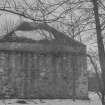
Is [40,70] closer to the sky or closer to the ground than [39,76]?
closer to the sky

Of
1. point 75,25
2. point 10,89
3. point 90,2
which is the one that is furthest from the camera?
point 10,89

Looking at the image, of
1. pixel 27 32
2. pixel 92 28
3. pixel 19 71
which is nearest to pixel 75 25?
pixel 92 28

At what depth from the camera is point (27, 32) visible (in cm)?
2212

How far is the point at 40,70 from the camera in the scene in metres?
20.7

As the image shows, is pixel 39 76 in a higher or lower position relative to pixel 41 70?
lower

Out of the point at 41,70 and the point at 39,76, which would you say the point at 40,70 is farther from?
the point at 39,76

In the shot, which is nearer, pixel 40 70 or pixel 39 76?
pixel 39 76

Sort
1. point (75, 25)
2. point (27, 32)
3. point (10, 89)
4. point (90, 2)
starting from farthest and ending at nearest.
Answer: point (27, 32)
point (10, 89)
point (90, 2)
point (75, 25)

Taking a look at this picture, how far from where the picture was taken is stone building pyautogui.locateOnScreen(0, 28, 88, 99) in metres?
20.1

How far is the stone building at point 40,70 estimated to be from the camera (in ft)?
65.8

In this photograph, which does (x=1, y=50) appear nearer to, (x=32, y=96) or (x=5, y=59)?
(x=5, y=59)

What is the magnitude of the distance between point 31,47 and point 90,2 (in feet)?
42.5

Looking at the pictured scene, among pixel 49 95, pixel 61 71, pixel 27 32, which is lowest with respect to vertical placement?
pixel 49 95

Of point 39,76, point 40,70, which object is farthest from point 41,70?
point 39,76
